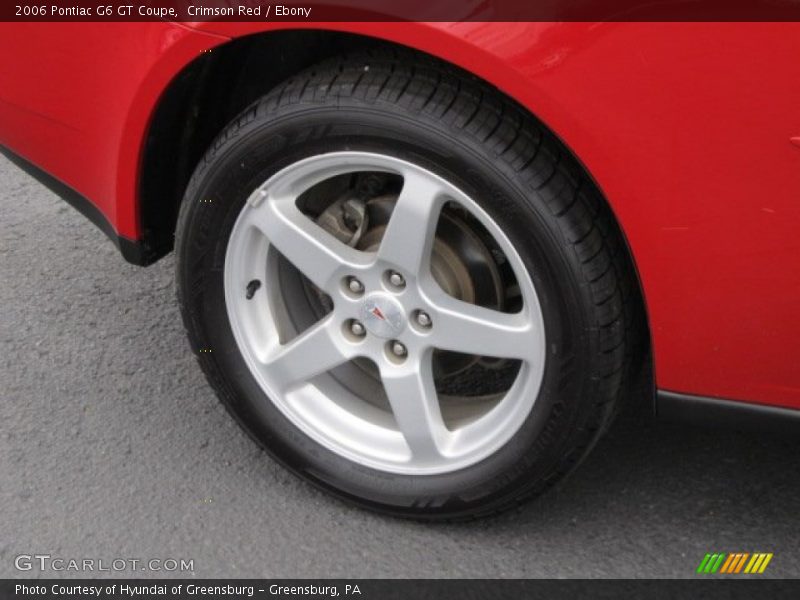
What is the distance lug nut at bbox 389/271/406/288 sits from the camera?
2162mm

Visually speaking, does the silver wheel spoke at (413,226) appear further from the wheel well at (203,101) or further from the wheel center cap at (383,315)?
the wheel well at (203,101)

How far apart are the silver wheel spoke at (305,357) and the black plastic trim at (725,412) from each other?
0.65 meters

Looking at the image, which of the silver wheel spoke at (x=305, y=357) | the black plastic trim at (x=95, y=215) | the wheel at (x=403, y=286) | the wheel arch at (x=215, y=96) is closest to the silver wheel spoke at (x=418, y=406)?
the wheel at (x=403, y=286)

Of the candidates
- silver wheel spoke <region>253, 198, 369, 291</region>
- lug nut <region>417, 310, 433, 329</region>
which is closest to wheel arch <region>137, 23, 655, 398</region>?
silver wheel spoke <region>253, 198, 369, 291</region>

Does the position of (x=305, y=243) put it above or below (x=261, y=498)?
above

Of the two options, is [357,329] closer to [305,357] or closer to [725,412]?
[305,357]

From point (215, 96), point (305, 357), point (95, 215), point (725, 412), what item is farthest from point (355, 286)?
point (725, 412)

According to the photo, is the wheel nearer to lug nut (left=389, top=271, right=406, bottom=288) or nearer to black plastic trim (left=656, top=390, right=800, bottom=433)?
lug nut (left=389, top=271, right=406, bottom=288)

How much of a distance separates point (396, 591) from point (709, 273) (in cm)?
85

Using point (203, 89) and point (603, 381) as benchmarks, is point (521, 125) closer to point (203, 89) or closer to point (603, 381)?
point (603, 381)

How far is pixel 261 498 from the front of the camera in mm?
2424

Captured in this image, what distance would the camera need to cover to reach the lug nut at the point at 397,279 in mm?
2162

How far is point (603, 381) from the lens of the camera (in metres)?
2.01

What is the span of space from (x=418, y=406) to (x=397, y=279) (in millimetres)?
252
